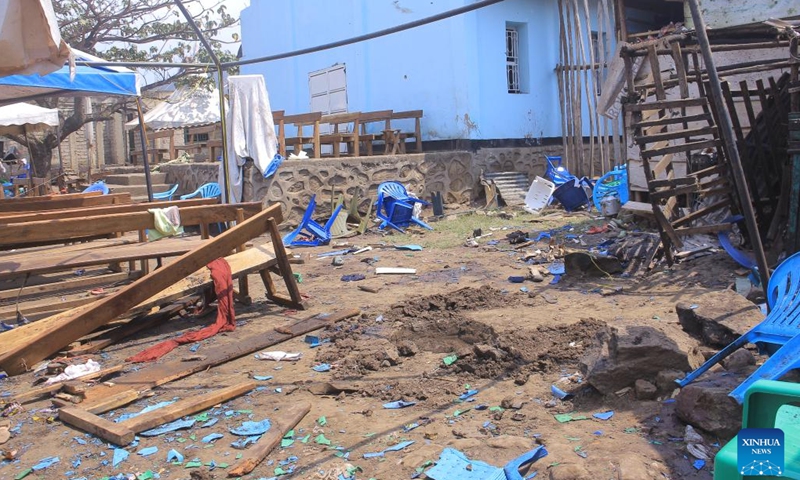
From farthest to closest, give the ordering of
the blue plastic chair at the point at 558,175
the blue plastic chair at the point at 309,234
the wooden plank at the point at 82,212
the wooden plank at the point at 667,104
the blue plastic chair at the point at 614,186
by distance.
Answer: the blue plastic chair at the point at 558,175, the blue plastic chair at the point at 309,234, the blue plastic chair at the point at 614,186, the wooden plank at the point at 667,104, the wooden plank at the point at 82,212

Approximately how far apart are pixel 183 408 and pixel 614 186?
29.6 feet

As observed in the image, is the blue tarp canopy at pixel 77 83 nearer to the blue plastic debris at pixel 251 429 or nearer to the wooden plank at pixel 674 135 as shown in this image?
the blue plastic debris at pixel 251 429

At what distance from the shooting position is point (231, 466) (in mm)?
3424

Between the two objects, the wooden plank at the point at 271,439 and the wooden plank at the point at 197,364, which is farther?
the wooden plank at the point at 197,364

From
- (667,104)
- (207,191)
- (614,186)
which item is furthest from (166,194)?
(667,104)

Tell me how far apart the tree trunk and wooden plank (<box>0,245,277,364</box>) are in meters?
14.5

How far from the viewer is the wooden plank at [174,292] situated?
508 centimetres

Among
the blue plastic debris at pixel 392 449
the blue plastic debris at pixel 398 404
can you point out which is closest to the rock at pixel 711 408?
the blue plastic debris at pixel 392 449

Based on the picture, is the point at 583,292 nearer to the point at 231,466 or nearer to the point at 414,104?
the point at 231,466

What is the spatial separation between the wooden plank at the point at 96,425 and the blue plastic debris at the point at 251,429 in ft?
1.89

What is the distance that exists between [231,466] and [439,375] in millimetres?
1636

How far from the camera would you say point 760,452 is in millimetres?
1620

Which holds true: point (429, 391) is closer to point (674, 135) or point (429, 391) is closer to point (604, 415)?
point (604, 415)

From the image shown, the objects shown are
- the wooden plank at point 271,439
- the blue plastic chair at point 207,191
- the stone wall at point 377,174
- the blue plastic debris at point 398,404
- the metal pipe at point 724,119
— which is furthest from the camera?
the blue plastic chair at point 207,191
